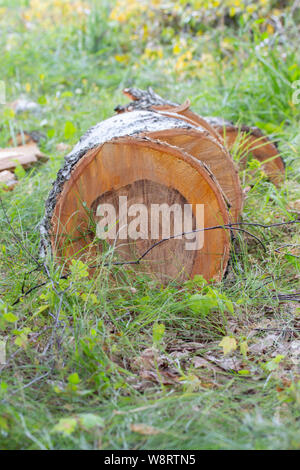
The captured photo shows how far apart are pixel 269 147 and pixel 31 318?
7.87ft

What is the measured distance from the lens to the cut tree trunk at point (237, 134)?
3387 mm

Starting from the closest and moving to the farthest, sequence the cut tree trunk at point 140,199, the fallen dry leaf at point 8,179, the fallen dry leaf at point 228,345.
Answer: the fallen dry leaf at point 228,345 → the cut tree trunk at point 140,199 → the fallen dry leaf at point 8,179

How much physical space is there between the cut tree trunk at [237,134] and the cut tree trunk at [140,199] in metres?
0.83

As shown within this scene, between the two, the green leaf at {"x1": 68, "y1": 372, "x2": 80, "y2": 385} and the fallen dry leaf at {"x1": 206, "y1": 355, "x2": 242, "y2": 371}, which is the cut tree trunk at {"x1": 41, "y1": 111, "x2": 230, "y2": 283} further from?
the green leaf at {"x1": 68, "y1": 372, "x2": 80, "y2": 385}

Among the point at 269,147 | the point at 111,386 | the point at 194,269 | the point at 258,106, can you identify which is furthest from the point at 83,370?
the point at 258,106

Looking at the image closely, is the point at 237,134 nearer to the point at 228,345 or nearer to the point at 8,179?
the point at 8,179

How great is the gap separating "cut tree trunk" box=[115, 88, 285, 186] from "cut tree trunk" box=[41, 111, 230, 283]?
2.71ft

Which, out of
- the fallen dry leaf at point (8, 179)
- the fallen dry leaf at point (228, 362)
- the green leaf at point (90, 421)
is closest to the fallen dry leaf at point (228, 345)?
the fallen dry leaf at point (228, 362)

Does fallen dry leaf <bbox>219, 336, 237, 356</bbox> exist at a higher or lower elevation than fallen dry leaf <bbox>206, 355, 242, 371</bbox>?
higher

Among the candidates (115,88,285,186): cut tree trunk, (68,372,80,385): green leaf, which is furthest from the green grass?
(115,88,285,186): cut tree trunk

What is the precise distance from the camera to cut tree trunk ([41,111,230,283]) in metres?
2.38

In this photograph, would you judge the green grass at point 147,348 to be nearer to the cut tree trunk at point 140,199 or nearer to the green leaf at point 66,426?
the green leaf at point 66,426

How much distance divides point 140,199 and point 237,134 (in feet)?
5.22

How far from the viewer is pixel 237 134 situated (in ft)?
12.3
